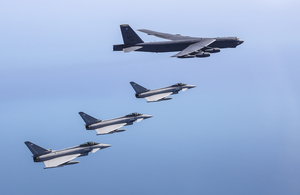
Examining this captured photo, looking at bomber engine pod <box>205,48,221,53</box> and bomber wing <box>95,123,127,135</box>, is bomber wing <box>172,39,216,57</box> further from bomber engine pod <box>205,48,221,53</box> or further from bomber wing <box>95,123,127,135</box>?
bomber wing <box>95,123,127,135</box>

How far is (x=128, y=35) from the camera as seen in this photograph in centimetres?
9719

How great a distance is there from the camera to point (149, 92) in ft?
298

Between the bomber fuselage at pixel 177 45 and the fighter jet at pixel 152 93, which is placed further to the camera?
the bomber fuselage at pixel 177 45

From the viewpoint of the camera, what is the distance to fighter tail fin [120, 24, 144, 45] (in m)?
97.0

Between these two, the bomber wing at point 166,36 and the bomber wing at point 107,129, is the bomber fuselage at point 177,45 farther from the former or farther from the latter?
the bomber wing at point 107,129

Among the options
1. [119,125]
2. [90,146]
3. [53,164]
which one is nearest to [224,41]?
[119,125]

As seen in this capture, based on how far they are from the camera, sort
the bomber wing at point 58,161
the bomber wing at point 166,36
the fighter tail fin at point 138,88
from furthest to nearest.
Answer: the bomber wing at point 166,36 < the fighter tail fin at point 138,88 < the bomber wing at point 58,161

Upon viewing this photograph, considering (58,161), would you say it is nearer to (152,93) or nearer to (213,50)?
(152,93)

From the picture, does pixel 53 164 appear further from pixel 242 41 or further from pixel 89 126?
pixel 242 41

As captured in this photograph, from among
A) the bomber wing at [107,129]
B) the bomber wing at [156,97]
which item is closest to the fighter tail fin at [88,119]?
the bomber wing at [107,129]

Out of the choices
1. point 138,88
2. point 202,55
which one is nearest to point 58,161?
point 138,88

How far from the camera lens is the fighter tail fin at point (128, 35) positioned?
97.0 m

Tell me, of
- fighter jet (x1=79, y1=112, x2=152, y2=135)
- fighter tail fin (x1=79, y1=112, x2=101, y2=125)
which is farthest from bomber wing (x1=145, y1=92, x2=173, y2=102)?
fighter tail fin (x1=79, y1=112, x2=101, y2=125)

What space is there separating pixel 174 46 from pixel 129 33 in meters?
9.65
